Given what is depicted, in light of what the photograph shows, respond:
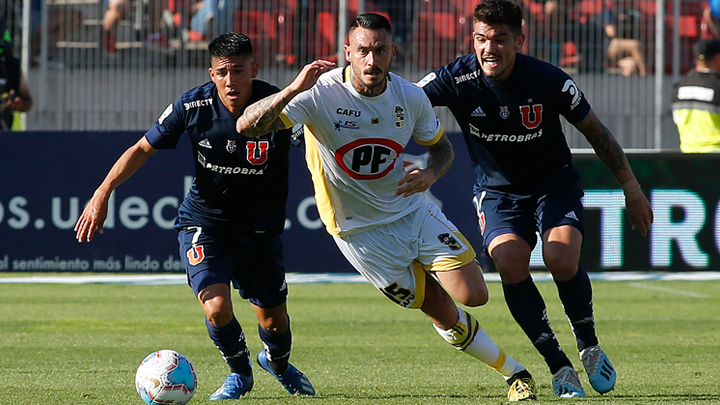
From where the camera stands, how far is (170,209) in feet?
39.8

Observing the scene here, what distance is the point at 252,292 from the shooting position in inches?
233

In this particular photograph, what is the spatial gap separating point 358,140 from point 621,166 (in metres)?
1.63

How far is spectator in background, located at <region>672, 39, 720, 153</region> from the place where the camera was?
12.0 metres

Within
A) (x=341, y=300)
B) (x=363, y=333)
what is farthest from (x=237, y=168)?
(x=341, y=300)

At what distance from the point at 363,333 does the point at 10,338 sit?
9.65 feet

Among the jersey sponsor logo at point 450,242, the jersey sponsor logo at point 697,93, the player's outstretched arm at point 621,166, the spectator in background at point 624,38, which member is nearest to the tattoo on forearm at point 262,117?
the jersey sponsor logo at point 450,242

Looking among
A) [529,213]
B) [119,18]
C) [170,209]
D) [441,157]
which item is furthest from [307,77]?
[119,18]

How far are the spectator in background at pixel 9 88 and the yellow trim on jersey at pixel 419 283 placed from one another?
30.1 feet

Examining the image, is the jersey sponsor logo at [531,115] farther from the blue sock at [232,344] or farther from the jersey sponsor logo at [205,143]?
the blue sock at [232,344]

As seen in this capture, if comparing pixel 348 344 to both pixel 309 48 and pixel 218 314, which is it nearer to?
pixel 218 314

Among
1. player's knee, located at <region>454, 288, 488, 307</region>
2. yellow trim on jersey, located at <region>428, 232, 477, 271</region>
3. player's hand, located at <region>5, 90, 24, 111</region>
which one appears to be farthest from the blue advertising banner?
player's knee, located at <region>454, 288, 488, 307</region>

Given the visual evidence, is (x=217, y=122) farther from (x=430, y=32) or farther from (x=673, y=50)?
(x=673, y=50)

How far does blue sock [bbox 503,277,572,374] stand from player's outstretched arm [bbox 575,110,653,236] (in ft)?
2.49

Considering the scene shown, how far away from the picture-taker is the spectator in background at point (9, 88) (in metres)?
13.1
